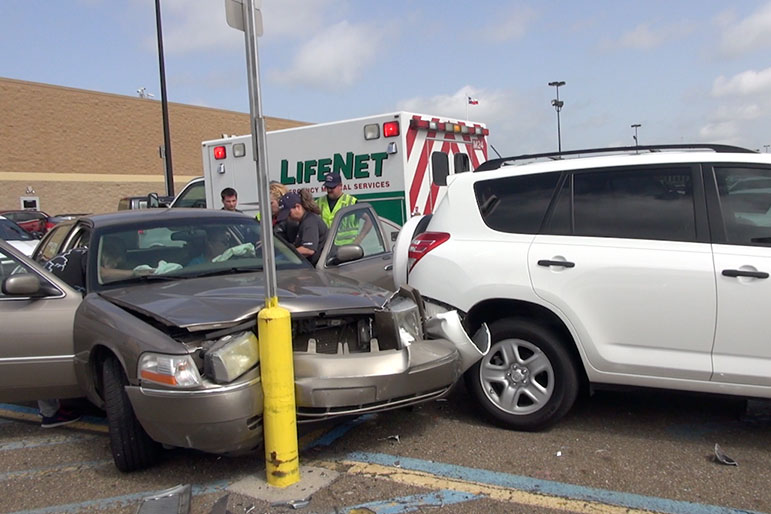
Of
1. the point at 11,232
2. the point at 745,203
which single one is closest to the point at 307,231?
the point at 745,203

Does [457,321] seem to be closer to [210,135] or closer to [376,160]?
[376,160]

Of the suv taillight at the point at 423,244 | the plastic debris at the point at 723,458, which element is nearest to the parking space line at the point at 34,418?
the suv taillight at the point at 423,244

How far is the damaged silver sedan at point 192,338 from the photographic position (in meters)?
3.45

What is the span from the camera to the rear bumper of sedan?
11.0ft

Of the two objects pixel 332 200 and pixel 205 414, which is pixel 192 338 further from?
pixel 332 200

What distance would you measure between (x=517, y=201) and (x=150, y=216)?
2.81 meters

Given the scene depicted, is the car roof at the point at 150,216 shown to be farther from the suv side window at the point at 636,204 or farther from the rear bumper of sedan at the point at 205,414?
the suv side window at the point at 636,204

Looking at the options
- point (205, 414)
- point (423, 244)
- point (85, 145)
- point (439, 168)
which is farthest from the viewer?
point (85, 145)

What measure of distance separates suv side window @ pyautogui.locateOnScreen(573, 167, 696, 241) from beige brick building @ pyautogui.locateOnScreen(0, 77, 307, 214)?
32567mm

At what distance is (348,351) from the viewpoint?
13.3ft

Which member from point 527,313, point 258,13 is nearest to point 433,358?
point 527,313

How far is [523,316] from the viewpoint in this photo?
446 centimetres

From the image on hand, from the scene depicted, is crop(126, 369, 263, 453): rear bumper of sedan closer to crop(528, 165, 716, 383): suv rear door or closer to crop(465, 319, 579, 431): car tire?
crop(465, 319, 579, 431): car tire

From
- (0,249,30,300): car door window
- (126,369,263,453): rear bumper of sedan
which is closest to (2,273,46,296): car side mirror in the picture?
(0,249,30,300): car door window
